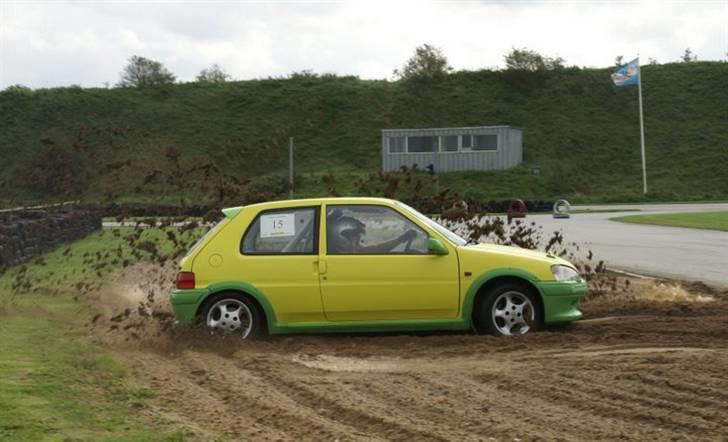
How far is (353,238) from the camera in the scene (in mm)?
9156

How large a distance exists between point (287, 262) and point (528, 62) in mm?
62549

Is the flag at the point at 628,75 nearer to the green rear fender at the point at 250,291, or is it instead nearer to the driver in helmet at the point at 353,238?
the driver in helmet at the point at 353,238

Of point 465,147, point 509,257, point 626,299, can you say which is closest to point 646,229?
point 626,299

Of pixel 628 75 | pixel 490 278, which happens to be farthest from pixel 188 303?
pixel 628 75

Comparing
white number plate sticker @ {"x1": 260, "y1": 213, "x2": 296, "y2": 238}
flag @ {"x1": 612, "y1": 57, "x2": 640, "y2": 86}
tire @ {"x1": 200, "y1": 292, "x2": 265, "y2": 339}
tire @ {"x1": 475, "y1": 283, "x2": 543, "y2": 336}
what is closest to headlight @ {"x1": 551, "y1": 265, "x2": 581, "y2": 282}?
tire @ {"x1": 475, "y1": 283, "x2": 543, "y2": 336}

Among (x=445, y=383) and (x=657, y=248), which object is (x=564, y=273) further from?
(x=657, y=248)

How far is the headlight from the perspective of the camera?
8.99m

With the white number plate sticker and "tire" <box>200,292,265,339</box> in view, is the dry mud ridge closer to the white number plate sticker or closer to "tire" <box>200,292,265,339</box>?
"tire" <box>200,292,265,339</box>

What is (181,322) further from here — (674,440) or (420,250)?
(674,440)

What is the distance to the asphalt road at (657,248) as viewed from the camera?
15069mm

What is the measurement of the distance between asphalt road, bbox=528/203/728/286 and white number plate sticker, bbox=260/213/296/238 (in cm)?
717

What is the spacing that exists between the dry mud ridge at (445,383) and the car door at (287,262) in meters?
0.36

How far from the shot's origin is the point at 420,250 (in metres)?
9.04

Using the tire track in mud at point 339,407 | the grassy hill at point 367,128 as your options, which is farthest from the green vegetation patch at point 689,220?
the tire track in mud at point 339,407
